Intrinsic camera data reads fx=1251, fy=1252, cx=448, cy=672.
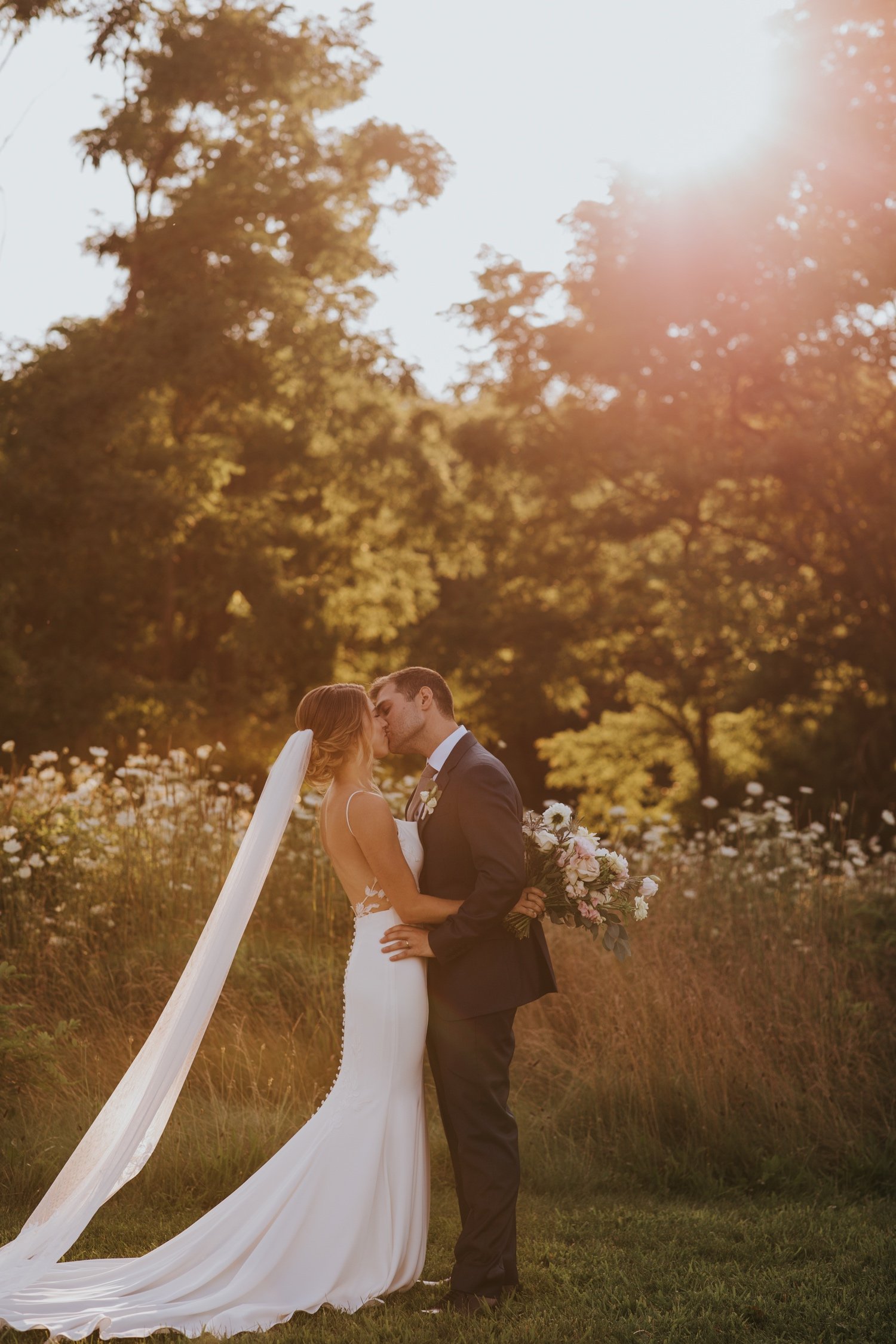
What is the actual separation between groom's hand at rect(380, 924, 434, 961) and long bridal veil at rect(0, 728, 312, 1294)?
0.55 m

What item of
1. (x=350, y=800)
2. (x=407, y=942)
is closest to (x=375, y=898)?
(x=407, y=942)

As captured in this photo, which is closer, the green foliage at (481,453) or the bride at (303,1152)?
the bride at (303,1152)

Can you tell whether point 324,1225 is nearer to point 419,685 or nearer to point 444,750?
point 444,750

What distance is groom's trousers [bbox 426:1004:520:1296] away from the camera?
15.2 ft

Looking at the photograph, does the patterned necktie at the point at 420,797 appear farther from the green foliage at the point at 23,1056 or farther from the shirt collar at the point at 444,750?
the green foliage at the point at 23,1056

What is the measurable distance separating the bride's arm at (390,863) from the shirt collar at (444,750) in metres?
0.26

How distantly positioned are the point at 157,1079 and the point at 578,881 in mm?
1751

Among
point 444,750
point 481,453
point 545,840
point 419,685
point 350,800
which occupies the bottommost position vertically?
point 545,840

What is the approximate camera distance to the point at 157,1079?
470 centimetres

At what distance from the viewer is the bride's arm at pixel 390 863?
4703mm

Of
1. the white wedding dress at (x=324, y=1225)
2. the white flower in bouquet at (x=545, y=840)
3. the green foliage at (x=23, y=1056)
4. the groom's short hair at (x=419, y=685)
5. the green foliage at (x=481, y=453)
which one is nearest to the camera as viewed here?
the white wedding dress at (x=324, y=1225)

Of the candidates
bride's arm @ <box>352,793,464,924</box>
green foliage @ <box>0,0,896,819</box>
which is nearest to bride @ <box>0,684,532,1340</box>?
bride's arm @ <box>352,793,464,924</box>

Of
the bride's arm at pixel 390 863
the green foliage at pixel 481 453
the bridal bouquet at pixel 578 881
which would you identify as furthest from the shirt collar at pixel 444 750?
the green foliage at pixel 481 453

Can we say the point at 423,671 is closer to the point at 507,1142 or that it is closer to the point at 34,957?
the point at 507,1142
